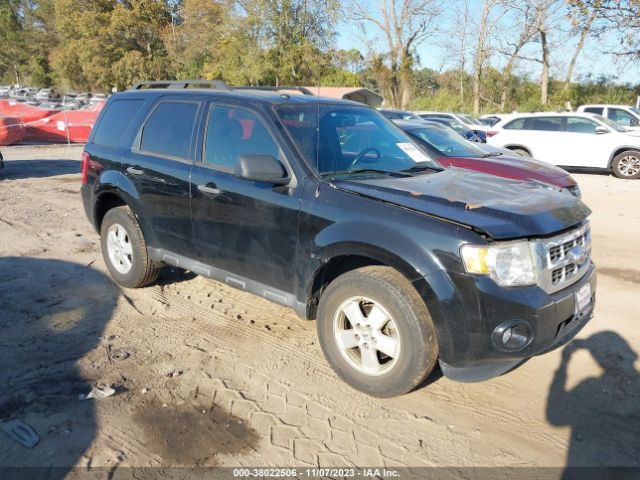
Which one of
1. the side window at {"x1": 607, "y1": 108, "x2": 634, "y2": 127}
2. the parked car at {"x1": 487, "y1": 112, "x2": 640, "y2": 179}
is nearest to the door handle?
the parked car at {"x1": 487, "y1": 112, "x2": 640, "y2": 179}

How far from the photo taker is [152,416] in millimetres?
3160

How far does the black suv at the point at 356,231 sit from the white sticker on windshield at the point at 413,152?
25 millimetres

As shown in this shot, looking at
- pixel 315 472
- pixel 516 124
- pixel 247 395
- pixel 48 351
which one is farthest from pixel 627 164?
pixel 48 351

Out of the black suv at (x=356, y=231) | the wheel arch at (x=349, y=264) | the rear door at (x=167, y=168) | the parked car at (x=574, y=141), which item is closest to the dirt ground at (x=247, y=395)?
the black suv at (x=356, y=231)

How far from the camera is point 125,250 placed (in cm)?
507

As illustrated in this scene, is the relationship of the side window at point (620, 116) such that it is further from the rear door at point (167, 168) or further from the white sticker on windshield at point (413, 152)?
the rear door at point (167, 168)

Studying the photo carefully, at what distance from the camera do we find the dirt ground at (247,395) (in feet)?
9.40

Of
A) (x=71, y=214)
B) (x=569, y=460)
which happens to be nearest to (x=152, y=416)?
(x=569, y=460)

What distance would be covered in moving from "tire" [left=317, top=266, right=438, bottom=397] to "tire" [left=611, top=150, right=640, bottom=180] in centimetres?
1313

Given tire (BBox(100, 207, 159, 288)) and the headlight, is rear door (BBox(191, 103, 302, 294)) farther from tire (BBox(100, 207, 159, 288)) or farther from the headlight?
the headlight

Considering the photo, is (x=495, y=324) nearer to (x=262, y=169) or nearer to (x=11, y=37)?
(x=262, y=169)

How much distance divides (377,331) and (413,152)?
1.73 metres

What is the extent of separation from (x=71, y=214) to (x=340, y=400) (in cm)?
654

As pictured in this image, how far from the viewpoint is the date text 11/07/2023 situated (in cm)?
269
